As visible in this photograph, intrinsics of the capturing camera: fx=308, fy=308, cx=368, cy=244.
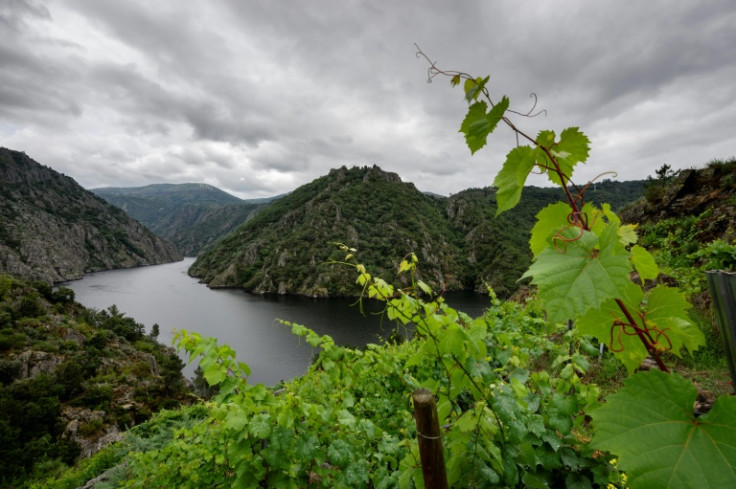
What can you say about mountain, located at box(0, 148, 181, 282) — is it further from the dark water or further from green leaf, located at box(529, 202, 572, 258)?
green leaf, located at box(529, 202, 572, 258)

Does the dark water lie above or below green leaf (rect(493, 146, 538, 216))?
below

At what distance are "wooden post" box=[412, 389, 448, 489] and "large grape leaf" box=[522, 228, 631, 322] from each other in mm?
548

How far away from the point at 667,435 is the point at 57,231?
483 ft

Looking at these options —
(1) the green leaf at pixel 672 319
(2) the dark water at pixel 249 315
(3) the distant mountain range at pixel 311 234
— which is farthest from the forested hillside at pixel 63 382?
(3) the distant mountain range at pixel 311 234

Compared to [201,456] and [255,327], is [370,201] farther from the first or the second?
[201,456]

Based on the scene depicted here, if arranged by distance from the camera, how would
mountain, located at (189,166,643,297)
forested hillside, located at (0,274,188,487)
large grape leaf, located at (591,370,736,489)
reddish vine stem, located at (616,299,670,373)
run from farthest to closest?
mountain, located at (189,166,643,297), forested hillside, located at (0,274,188,487), reddish vine stem, located at (616,299,670,373), large grape leaf, located at (591,370,736,489)

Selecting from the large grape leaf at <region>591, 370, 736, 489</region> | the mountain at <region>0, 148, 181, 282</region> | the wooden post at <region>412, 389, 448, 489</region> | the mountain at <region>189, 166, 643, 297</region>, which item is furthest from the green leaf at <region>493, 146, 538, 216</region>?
the mountain at <region>0, 148, 181, 282</region>

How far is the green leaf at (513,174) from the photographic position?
0.83 m

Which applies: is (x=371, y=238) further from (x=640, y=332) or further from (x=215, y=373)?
(x=640, y=332)

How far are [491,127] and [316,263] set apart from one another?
8263cm

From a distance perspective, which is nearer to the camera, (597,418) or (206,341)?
(597,418)

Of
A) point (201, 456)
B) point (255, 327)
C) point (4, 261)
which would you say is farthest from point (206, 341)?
point (4, 261)

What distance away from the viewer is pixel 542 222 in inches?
32.7

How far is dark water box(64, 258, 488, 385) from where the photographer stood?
43.1 meters
